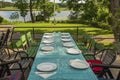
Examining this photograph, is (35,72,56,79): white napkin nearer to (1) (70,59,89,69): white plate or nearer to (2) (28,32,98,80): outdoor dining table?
(2) (28,32,98,80): outdoor dining table

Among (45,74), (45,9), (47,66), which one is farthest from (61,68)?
(45,9)

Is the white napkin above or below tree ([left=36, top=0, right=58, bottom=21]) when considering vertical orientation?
above

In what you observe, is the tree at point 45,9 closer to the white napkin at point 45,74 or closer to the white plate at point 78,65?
the white plate at point 78,65

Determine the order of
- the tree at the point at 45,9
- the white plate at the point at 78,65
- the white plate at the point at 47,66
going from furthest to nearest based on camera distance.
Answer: the tree at the point at 45,9, the white plate at the point at 78,65, the white plate at the point at 47,66

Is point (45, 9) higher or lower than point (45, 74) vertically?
lower

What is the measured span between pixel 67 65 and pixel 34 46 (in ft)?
11.1

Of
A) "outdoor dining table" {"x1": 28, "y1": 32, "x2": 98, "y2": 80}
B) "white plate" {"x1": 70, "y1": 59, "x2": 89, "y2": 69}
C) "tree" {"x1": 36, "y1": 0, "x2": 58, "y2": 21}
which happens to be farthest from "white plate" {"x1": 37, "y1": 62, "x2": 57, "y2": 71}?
"tree" {"x1": 36, "y1": 0, "x2": 58, "y2": 21}

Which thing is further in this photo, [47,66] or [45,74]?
[47,66]

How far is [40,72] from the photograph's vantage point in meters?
3.86

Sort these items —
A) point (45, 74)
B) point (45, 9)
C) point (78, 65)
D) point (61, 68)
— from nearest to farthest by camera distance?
point (45, 74) → point (61, 68) → point (78, 65) → point (45, 9)

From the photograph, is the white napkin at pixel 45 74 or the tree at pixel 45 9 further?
the tree at pixel 45 9

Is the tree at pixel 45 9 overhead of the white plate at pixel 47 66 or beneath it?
beneath

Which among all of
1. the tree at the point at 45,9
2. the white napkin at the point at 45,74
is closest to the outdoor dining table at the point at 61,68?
the white napkin at the point at 45,74

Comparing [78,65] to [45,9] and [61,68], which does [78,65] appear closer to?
[61,68]
